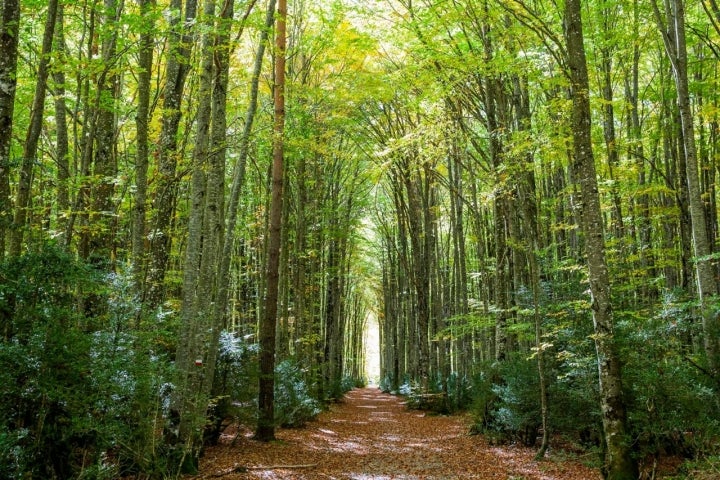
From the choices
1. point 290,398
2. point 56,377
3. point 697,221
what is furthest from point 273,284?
point 697,221

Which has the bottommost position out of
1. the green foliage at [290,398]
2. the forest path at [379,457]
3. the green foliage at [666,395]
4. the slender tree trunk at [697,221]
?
the forest path at [379,457]

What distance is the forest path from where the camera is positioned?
727 cm

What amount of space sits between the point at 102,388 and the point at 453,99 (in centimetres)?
1178

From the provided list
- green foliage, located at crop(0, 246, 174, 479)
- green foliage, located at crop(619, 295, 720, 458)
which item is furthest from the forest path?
green foliage, located at crop(0, 246, 174, 479)

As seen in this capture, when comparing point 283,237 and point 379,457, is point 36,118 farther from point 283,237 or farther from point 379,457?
point 283,237

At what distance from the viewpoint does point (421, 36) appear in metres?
9.93

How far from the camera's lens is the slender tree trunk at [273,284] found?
9.84 m

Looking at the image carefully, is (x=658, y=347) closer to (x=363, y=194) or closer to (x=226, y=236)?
(x=226, y=236)

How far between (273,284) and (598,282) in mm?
6494

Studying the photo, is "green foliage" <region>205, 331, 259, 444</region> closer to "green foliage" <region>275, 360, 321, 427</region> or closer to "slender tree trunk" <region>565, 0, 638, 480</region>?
"green foliage" <region>275, 360, 321, 427</region>

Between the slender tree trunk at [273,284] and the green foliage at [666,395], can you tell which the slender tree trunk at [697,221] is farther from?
the slender tree trunk at [273,284]

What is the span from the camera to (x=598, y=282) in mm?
6164

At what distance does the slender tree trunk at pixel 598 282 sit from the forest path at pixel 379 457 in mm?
1230

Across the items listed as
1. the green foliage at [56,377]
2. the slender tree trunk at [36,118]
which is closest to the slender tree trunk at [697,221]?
the green foliage at [56,377]
